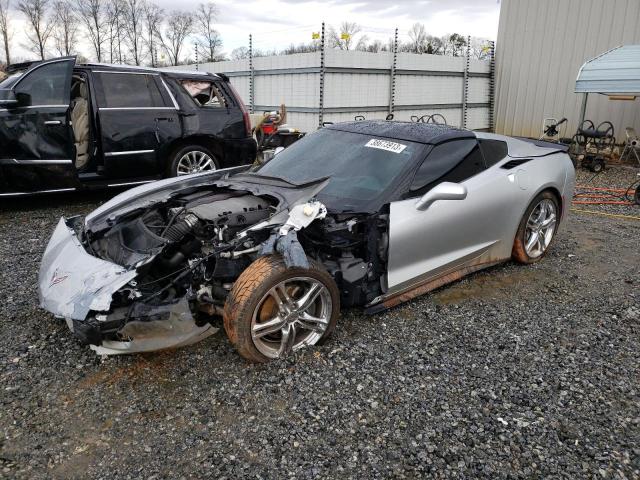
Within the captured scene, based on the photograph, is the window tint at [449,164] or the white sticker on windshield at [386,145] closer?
the window tint at [449,164]

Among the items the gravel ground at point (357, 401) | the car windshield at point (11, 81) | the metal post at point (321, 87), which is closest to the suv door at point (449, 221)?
the gravel ground at point (357, 401)

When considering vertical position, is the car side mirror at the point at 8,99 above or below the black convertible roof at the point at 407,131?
above

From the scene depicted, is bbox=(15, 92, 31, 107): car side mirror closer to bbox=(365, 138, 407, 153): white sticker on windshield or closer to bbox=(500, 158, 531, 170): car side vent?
bbox=(365, 138, 407, 153): white sticker on windshield

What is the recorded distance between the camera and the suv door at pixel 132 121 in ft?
20.1

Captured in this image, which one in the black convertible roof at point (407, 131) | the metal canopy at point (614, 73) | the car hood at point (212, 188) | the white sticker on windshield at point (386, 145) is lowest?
the car hood at point (212, 188)

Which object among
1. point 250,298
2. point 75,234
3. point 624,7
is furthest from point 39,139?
point 624,7

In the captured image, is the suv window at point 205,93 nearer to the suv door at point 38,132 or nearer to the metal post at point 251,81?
the suv door at point 38,132

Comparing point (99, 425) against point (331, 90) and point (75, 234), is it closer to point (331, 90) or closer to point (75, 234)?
point (75, 234)

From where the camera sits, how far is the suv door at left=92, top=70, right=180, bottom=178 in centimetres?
612

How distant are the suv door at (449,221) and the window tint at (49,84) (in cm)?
441

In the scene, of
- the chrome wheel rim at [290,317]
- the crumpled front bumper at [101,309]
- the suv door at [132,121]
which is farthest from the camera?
the suv door at [132,121]

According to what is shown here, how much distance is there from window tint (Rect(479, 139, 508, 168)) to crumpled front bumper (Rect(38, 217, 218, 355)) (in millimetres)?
2606

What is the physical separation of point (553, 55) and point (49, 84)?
11.4 metres

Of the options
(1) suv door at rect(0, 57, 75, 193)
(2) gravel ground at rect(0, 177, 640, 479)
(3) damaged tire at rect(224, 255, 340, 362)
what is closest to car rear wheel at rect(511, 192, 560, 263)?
(2) gravel ground at rect(0, 177, 640, 479)
